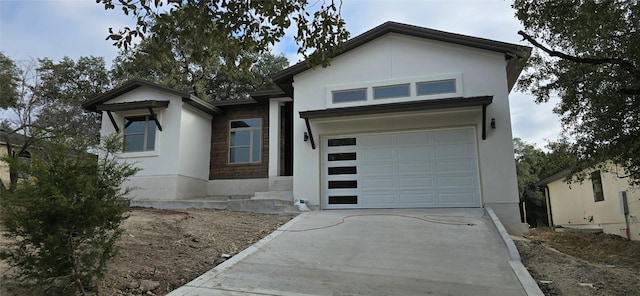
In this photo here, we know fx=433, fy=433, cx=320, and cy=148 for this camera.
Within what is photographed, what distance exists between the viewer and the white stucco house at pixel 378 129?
11.7m

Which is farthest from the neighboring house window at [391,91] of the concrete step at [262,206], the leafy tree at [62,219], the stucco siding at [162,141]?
the leafy tree at [62,219]

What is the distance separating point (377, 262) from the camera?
683 cm

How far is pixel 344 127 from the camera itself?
1297cm

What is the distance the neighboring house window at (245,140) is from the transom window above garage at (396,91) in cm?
372

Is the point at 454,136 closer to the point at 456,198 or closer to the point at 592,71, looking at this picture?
the point at 456,198

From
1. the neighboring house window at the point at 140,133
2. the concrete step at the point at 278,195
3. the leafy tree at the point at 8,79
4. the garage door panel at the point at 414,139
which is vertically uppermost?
the leafy tree at the point at 8,79

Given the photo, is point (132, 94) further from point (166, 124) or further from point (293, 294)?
point (293, 294)

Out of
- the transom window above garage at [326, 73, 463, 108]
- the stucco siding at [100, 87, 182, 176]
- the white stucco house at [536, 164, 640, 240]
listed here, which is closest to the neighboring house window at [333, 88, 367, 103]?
the transom window above garage at [326, 73, 463, 108]

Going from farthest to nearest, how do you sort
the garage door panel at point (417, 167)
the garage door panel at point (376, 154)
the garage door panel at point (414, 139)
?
the garage door panel at point (376, 154), the garage door panel at point (414, 139), the garage door panel at point (417, 167)

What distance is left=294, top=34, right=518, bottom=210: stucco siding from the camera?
37.6 ft

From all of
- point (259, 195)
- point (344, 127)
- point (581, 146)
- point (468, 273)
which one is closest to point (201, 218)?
point (259, 195)

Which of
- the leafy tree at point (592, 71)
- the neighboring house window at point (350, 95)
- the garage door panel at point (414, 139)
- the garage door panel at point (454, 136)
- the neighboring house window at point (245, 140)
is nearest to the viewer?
A: the leafy tree at point (592, 71)

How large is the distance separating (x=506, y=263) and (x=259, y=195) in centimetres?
828

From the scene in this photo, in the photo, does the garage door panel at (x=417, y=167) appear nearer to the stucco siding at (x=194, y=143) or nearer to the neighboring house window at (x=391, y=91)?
the neighboring house window at (x=391, y=91)
